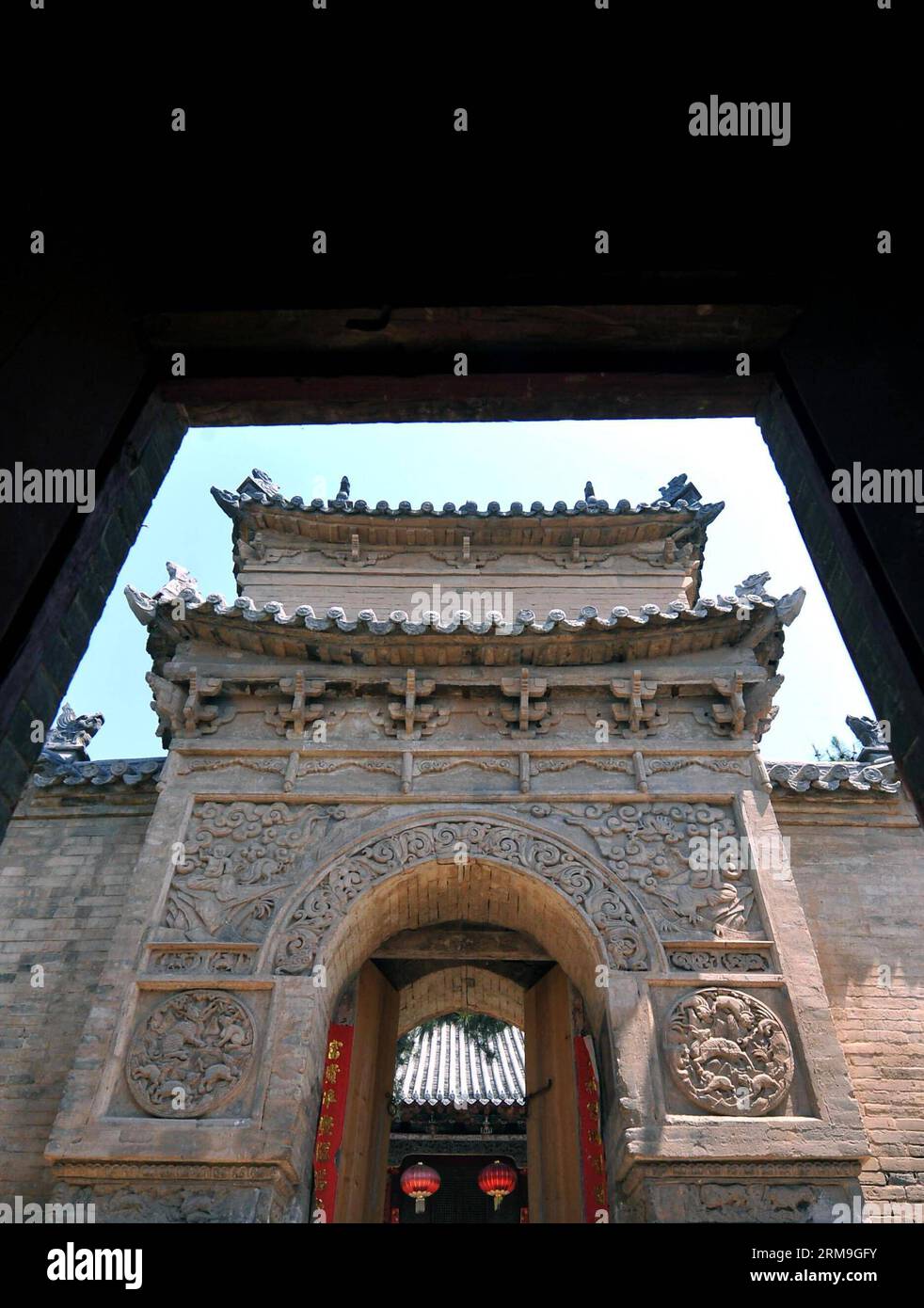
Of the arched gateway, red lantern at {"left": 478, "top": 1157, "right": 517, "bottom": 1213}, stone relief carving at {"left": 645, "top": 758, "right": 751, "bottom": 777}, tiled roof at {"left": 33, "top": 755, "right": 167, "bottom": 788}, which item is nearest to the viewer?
the arched gateway

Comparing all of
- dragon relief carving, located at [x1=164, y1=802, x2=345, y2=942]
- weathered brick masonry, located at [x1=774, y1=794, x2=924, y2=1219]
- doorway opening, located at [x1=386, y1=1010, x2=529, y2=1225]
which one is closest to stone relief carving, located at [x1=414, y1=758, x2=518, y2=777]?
dragon relief carving, located at [x1=164, y1=802, x2=345, y2=942]

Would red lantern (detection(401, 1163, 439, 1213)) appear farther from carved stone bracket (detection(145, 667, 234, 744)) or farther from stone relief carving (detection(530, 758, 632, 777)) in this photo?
carved stone bracket (detection(145, 667, 234, 744))

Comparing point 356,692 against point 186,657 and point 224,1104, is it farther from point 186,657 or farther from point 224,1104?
point 224,1104

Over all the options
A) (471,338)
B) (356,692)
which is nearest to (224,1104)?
(356,692)

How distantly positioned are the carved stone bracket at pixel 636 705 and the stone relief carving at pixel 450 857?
60.1 inches

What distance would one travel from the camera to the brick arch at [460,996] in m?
10.9

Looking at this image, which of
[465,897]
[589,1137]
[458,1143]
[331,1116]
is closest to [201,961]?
[331,1116]

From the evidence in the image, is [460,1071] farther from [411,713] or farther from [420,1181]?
[411,713]

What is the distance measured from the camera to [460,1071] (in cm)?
1644

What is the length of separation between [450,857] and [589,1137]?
3073 millimetres

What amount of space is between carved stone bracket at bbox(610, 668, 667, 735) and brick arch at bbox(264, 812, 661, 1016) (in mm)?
1449

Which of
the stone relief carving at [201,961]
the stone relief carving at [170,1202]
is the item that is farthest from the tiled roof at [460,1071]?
the stone relief carving at [170,1202]

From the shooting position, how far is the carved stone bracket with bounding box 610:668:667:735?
8.54 m

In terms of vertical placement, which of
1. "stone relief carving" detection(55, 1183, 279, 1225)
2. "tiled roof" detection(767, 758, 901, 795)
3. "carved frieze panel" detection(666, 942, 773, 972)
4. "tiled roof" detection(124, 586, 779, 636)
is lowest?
"stone relief carving" detection(55, 1183, 279, 1225)
